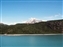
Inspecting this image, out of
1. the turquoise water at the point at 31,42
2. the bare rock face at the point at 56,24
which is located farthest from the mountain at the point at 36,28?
the turquoise water at the point at 31,42

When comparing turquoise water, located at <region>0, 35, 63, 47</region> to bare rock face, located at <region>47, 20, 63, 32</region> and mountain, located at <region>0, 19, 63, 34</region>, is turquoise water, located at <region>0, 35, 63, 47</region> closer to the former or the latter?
mountain, located at <region>0, 19, 63, 34</region>

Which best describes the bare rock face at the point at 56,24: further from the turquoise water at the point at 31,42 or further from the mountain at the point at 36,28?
the turquoise water at the point at 31,42

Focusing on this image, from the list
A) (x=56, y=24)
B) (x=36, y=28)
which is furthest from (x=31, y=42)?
(x=56, y=24)

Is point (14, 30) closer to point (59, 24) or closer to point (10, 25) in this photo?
point (10, 25)

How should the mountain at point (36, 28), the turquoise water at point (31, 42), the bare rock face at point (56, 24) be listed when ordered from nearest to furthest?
the turquoise water at point (31, 42), the mountain at point (36, 28), the bare rock face at point (56, 24)

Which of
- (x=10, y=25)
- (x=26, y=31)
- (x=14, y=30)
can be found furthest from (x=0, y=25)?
(x=26, y=31)

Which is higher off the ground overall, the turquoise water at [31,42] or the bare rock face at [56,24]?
the bare rock face at [56,24]

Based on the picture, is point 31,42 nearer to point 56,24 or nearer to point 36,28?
point 36,28

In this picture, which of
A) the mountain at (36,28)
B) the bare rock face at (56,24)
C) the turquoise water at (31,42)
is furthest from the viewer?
the bare rock face at (56,24)

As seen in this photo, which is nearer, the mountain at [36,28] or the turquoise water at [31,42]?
the turquoise water at [31,42]
